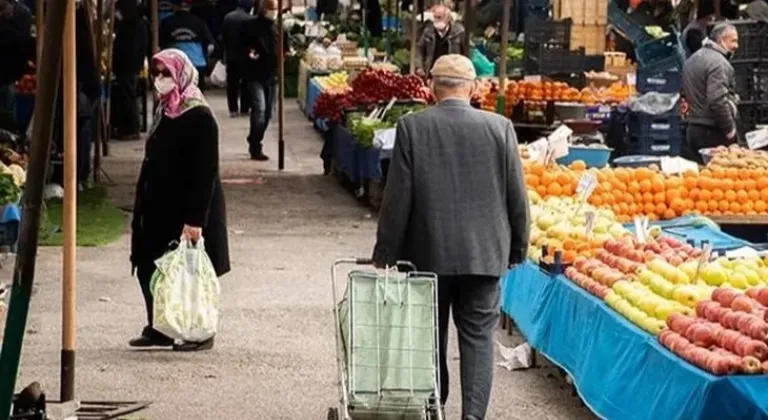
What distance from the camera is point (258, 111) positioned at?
73.7 ft

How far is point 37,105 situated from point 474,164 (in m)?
3.34

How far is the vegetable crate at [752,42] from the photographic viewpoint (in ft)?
60.2

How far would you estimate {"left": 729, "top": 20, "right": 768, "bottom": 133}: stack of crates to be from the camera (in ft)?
60.3

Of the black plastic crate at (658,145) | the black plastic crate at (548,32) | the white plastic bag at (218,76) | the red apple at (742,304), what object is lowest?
the white plastic bag at (218,76)

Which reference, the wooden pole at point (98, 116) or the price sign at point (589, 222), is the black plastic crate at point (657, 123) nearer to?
the wooden pole at point (98, 116)

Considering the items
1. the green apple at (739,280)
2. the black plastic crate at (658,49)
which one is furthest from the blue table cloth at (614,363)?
the black plastic crate at (658,49)

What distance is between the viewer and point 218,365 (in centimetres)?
1093

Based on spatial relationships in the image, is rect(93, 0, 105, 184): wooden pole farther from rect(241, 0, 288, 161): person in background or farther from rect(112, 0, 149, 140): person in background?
rect(112, 0, 149, 140): person in background

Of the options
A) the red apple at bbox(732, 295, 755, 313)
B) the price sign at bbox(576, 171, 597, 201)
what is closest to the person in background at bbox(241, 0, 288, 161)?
the price sign at bbox(576, 171, 597, 201)

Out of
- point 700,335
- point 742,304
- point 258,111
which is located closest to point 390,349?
point 700,335

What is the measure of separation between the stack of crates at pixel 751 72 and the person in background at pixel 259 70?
20.3 feet

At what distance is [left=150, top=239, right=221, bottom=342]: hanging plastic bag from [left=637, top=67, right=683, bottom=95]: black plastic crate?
1001 cm

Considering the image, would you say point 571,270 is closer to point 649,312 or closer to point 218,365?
point 649,312

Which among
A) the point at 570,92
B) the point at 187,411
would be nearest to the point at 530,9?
the point at 570,92
